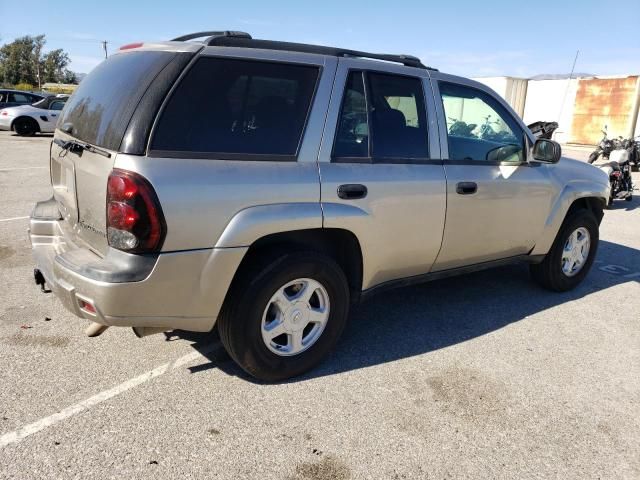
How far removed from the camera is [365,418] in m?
2.76

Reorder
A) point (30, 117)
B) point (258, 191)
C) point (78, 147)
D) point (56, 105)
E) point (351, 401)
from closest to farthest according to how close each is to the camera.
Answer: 1. point (258, 191)
2. point (78, 147)
3. point (351, 401)
4. point (30, 117)
5. point (56, 105)

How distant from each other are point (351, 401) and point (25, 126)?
19125mm

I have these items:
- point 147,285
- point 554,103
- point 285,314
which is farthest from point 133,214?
point 554,103

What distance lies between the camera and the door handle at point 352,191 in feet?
9.78

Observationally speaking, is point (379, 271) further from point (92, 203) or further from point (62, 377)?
point (62, 377)

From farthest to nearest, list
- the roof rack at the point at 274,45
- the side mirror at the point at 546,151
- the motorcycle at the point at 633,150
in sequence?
the motorcycle at the point at 633,150 < the side mirror at the point at 546,151 < the roof rack at the point at 274,45

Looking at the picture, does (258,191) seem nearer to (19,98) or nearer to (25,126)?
(25,126)

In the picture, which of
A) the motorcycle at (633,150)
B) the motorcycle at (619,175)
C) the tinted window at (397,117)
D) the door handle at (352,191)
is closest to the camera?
the door handle at (352,191)

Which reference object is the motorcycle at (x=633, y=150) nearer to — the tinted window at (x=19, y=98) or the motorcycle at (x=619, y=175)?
the motorcycle at (x=619, y=175)

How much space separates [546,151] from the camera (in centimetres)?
409

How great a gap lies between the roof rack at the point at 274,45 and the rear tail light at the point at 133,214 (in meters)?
0.88

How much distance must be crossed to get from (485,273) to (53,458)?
13.8ft

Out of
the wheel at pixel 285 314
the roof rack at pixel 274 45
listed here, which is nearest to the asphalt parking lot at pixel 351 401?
the wheel at pixel 285 314

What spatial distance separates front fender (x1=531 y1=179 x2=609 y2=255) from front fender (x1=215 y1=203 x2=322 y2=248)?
242 cm
